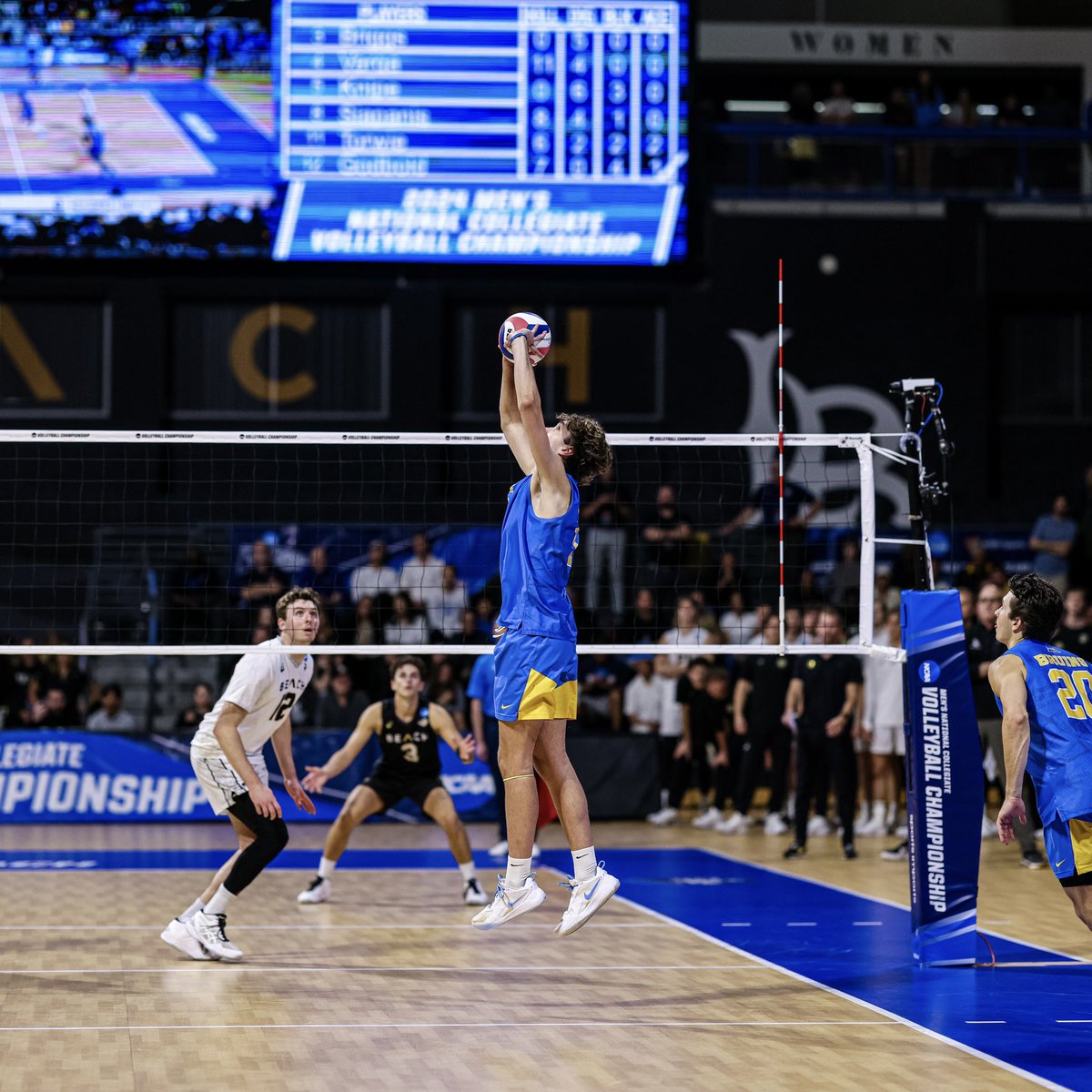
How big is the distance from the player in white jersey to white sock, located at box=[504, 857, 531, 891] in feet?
5.94

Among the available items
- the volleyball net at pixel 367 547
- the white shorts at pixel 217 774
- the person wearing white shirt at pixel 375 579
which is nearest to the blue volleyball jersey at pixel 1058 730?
the white shorts at pixel 217 774

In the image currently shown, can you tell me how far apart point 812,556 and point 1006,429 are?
3993mm

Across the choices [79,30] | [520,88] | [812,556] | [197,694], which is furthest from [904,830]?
[79,30]

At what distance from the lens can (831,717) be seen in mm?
13391

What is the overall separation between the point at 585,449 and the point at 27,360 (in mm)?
14271

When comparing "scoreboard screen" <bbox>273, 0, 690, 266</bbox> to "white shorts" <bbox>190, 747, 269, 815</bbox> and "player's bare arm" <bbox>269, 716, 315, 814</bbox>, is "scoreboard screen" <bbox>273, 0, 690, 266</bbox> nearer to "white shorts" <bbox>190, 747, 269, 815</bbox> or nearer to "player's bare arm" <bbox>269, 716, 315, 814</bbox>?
"player's bare arm" <bbox>269, 716, 315, 814</bbox>

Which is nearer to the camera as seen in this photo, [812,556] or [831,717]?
[831,717]

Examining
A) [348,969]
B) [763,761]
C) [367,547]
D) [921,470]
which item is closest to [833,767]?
[763,761]

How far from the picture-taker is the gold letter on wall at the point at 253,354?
19562 millimetres

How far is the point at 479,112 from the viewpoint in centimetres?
1759

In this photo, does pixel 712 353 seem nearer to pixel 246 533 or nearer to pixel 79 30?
pixel 246 533

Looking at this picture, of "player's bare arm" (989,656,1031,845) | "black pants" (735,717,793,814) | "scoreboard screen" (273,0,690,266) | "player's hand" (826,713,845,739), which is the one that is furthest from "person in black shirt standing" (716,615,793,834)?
"player's bare arm" (989,656,1031,845)

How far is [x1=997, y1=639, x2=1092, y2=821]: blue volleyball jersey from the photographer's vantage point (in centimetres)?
665

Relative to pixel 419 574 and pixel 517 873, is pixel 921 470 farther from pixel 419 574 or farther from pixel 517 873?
pixel 419 574
